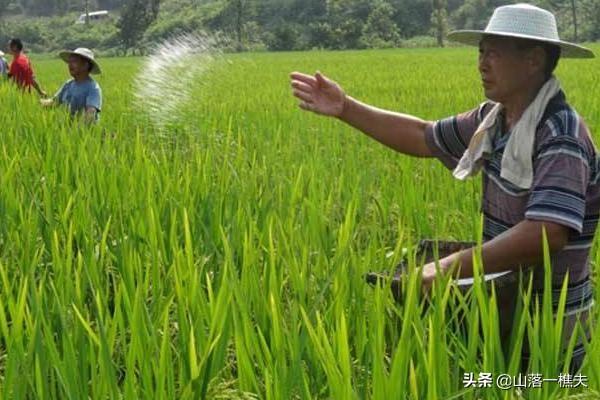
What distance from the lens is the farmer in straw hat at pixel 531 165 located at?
66.2 inches

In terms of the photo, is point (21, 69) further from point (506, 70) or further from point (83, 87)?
point (506, 70)

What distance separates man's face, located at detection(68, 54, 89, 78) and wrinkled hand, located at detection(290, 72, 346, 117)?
2.89m

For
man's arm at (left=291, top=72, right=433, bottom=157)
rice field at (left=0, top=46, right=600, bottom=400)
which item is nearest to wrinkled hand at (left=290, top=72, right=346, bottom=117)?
man's arm at (left=291, top=72, right=433, bottom=157)

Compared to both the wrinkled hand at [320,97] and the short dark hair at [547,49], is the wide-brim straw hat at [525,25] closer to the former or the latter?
the short dark hair at [547,49]

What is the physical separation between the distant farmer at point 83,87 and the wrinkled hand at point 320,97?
2750 millimetres

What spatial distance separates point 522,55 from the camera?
5.97 feet

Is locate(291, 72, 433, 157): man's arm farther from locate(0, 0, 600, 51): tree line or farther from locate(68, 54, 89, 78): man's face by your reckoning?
locate(0, 0, 600, 51): tree line

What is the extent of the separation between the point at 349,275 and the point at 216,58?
1364mm

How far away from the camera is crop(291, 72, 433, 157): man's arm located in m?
2.35

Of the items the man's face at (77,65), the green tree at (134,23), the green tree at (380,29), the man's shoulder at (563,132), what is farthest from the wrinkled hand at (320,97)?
the green tree at (134,23)

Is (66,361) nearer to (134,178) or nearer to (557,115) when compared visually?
(557,115)

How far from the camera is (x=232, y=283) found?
1.45 m

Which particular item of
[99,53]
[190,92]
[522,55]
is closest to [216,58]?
[190,92]

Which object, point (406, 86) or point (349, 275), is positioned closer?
point (349, 275)
